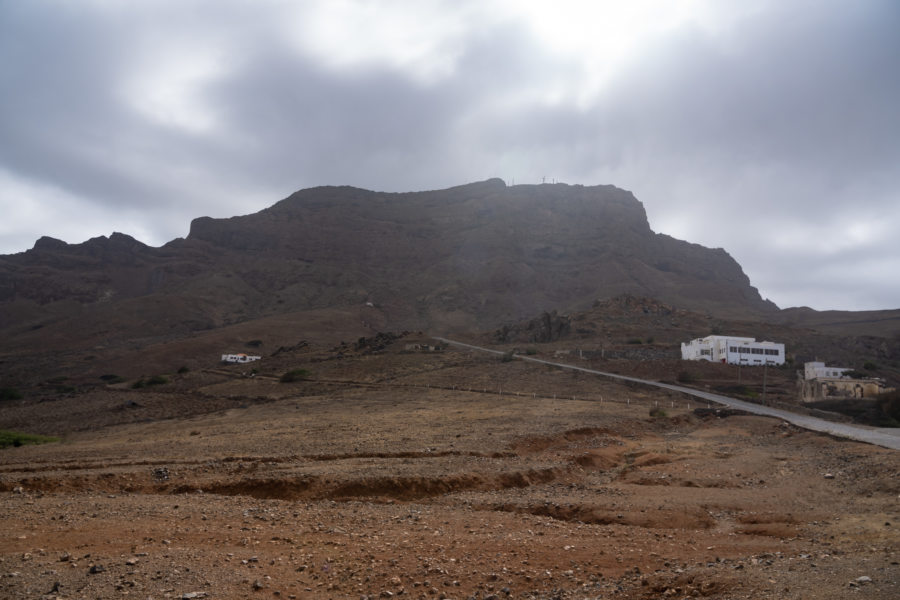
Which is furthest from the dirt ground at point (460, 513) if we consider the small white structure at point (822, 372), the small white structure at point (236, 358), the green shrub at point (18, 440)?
the small white structure at point (236, 358)

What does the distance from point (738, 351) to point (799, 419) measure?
32.0 m

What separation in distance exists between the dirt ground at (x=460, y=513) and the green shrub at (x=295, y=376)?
83.5ft

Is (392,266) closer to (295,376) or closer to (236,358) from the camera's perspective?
(236,358)

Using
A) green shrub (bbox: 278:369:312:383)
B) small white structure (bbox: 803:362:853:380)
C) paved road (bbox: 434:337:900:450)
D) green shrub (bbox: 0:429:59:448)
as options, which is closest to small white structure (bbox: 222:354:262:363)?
green shrub (bbox: 278:369:312:383)

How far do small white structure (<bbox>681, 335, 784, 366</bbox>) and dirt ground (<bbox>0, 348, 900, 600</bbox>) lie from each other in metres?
34.7

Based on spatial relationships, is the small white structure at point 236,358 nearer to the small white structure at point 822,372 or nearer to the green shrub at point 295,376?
the green shrub at point 295,376

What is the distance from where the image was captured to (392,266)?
151m

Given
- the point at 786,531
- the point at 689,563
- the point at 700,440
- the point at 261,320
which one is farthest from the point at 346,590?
the point at 261,320

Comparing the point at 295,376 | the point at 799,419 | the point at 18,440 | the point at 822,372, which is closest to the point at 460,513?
the point at 18,440

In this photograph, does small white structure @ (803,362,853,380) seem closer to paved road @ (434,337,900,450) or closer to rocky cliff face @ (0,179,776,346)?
paved road @ (434,337,900,450)

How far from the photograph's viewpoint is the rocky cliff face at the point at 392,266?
12094 centimetres

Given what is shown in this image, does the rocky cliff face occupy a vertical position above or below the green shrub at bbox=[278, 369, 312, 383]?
above

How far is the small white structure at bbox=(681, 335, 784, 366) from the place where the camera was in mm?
60500

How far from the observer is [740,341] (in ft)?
202
